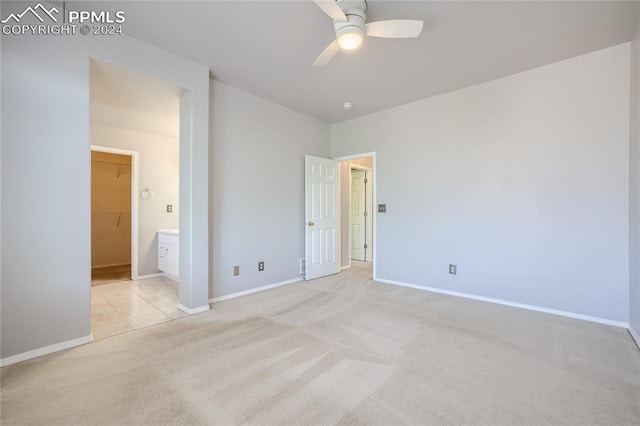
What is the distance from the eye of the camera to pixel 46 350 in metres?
2.14

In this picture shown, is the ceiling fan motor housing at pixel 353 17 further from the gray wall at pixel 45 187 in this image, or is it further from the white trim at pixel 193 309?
the white trim at pixel 193 309

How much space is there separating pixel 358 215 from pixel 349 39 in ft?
15.2

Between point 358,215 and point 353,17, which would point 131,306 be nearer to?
point 353,17

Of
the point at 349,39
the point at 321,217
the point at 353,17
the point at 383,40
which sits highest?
the point at 383,40

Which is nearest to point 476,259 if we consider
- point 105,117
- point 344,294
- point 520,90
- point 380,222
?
point 380,222

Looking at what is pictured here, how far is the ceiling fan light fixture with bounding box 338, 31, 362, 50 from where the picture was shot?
2057 mm

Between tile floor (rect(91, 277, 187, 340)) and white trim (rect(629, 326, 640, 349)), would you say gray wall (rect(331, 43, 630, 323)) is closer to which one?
white trim (rect(629, 326, 640, 349))

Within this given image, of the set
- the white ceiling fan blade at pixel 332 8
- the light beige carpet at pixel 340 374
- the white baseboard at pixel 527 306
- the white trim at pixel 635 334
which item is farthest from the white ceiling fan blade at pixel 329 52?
the white trim at pixel 635 334

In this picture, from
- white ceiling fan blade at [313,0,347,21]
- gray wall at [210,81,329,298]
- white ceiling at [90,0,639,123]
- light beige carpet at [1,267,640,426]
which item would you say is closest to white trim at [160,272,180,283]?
gray wall at [210,81,329,298]

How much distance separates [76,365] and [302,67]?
3.24m

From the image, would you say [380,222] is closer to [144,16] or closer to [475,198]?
[475,198]

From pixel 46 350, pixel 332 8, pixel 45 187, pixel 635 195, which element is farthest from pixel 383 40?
pixel 46 350

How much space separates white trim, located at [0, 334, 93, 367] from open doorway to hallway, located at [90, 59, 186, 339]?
8.6 inches

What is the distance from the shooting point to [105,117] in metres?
3.91
